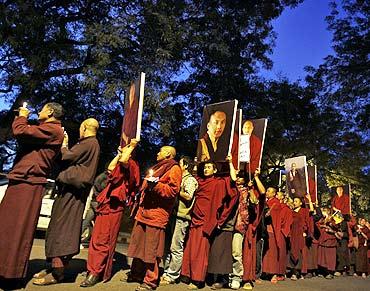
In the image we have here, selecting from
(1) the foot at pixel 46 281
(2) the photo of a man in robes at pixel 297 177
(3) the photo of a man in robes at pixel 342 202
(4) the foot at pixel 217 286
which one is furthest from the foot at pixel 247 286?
(3) the photo of a man in robes at pixel 342 202

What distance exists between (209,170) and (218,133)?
57 centimetres

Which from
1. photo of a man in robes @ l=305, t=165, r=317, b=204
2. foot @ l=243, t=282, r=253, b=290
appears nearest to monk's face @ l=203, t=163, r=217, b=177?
foot @ l=243, t=282, r=253, b=290

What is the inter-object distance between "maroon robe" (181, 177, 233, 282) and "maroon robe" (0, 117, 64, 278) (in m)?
2.39

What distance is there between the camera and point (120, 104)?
47.0 ft

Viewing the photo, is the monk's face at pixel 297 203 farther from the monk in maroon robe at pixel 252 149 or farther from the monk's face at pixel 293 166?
the monk in maroon robe at pixel 252 149

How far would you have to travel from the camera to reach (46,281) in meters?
4.78

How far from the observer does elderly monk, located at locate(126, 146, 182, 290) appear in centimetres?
541

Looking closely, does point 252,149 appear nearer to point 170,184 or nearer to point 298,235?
point 170,184

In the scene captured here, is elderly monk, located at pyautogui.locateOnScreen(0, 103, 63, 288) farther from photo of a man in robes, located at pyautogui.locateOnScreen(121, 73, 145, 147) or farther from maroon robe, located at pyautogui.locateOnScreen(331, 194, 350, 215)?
maroon robe, located at pyautogui.locateOnScreen(331, 194, 350, 215)

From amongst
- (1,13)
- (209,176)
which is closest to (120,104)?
(1,13)

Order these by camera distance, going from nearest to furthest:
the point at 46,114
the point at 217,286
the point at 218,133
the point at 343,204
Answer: the point at 46,114 → the point at 217,286 → the point at 218,133 → the point at 343,204

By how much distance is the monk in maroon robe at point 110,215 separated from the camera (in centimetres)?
525

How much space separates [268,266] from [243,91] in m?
9.46

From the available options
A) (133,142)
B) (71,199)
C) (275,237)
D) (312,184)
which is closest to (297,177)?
(312,184)
